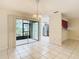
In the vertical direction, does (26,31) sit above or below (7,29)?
Answer: below

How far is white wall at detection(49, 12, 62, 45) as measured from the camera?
590cm

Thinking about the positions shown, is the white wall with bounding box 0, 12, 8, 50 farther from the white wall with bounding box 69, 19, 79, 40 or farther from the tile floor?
the white wall with bounding box 69, 19, 79, 40

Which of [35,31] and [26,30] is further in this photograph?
[35,31]

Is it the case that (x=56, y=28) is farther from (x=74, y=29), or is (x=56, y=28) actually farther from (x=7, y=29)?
(x=74, y=29)

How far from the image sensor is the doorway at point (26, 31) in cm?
630

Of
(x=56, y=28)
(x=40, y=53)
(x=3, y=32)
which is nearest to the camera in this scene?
(x=40, y=53)

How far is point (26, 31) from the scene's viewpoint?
6848 mm

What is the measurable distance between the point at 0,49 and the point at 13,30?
133 cm

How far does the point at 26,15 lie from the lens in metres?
6.18

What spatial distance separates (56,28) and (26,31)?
2507 millimetres

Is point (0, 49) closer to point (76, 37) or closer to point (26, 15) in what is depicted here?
point (26, 15)

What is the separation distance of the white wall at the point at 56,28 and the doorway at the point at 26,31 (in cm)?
155

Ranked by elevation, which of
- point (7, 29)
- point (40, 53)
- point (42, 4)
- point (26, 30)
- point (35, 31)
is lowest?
point (40, 53)

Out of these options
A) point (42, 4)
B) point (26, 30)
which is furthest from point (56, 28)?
point (26, 30)
